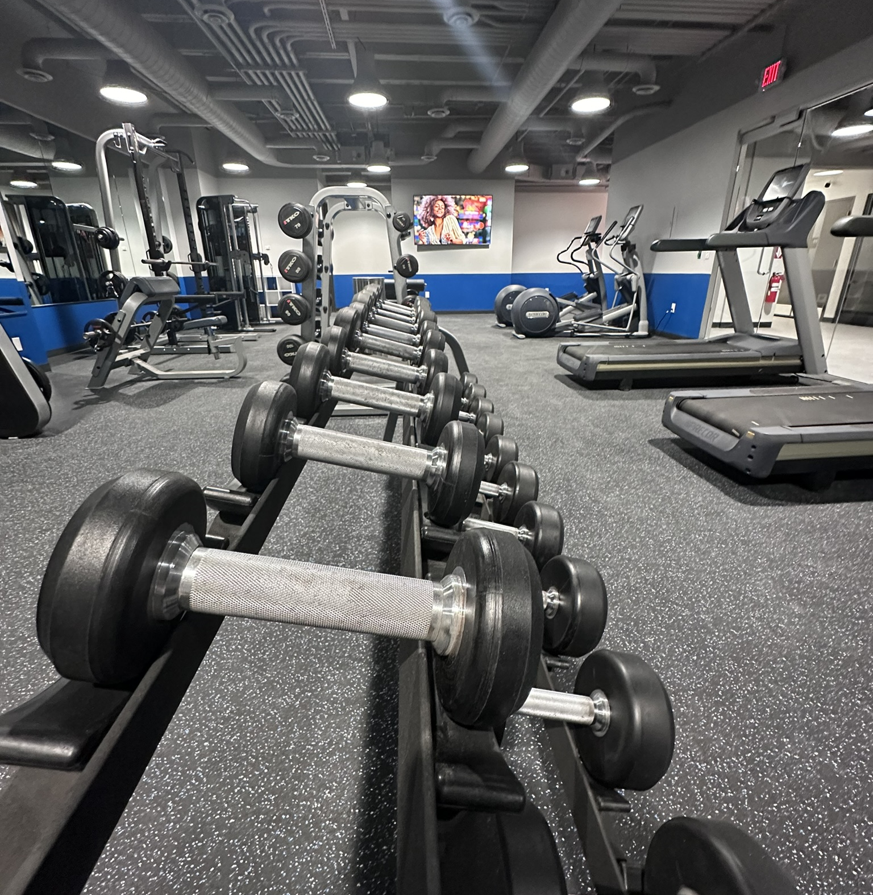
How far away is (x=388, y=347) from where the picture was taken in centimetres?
220

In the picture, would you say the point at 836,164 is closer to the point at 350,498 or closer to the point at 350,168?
the point at 350,168

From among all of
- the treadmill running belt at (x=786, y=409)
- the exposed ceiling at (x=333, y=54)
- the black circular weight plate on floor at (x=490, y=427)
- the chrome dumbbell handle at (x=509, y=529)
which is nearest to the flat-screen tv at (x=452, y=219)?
the exposed ceiling at (x=333, y=54)

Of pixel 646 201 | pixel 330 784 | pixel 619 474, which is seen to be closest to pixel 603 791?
pixel 330 784

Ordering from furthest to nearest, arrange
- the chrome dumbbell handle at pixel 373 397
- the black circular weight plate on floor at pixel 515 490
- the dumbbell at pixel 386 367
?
1. the dumbbell at pixel 386 367
2. the chrome dumbbell handle at pixel 373 397
3. the black circular weight plate on floor at pixel 515 490

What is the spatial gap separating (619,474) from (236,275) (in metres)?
5.61

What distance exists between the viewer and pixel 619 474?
2.08 meters

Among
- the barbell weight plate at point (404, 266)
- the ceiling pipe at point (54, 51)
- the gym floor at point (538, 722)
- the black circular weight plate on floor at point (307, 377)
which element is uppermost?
the ceiling pipe at point (54, 51)

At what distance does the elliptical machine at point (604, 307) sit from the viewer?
5219 millimetres

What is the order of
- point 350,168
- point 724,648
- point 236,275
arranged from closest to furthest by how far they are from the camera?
point 724,648 → point 236,275 → point 350,168

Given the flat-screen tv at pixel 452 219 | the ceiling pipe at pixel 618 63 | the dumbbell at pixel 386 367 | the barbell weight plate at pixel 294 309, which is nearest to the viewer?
the dumbbell at pixel 386 367

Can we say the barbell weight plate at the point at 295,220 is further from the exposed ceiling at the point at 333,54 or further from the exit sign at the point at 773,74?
the exit sign at the point at 773,74

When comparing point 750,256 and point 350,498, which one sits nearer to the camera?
point 350,498

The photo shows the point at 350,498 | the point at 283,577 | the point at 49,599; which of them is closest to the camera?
the point at 49,599

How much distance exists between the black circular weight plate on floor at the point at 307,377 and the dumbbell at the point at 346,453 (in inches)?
11.1
